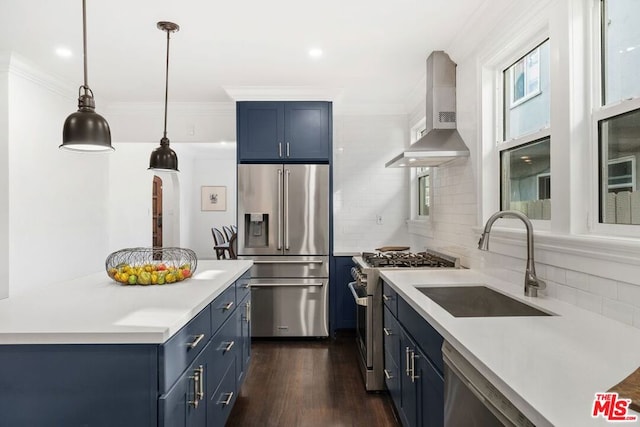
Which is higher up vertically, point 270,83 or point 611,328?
point 270,83

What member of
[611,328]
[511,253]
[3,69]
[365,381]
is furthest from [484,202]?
[3,69]

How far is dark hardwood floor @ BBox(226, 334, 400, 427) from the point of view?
2549 mm

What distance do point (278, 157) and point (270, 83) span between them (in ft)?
2.44

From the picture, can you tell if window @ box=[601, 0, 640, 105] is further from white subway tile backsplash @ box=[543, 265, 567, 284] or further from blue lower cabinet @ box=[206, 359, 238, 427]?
blue lower cabinet @ box=[206, 359, 238, 427]

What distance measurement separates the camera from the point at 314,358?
11.9ft

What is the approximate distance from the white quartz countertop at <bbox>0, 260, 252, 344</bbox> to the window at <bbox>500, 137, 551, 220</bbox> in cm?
178

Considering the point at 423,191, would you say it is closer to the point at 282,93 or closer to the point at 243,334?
the point at 282,93

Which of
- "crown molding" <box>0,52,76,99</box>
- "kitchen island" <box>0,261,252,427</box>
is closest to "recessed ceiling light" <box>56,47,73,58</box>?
"crown molding" <box>0,52,76,99</box>

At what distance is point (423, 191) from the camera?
175 inches

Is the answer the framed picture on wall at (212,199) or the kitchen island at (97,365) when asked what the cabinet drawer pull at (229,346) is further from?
the framed picture on wall at (212,199)

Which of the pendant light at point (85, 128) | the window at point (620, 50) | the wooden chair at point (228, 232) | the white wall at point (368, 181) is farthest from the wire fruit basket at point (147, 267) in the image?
the wooden chair at point (228, 232)

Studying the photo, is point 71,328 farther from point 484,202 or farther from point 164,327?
point 484,202

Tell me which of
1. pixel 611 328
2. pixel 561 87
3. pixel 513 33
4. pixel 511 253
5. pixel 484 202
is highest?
pixel 513 33

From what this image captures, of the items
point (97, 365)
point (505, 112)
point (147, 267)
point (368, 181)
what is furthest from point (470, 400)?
point (368, 181)
